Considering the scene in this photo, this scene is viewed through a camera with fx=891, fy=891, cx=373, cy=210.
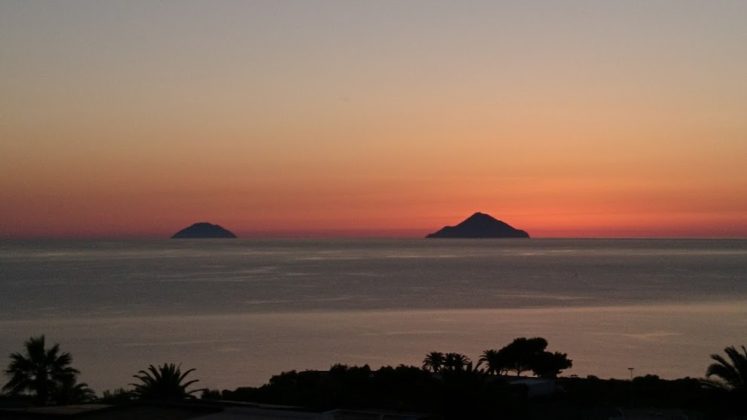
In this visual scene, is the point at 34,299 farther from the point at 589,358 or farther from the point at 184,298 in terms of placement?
the point at 589,358

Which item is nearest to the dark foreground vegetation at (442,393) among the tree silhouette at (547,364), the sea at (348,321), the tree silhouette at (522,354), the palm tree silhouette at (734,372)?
the palm tree silhouette at (734,372)

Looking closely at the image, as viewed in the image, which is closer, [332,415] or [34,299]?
[332,415]

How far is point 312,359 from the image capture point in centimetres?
6844

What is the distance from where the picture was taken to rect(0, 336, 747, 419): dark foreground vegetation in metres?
26.7

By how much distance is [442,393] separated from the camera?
26.3 metres

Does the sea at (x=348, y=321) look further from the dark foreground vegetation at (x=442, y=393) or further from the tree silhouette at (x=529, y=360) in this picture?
the dark foreground vegetation at (x=442, y=393)

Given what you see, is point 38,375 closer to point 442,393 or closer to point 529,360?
point 442,393

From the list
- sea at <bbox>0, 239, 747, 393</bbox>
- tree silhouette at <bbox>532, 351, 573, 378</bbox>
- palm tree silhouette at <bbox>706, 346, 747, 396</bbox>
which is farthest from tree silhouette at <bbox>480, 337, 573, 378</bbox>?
palm tree silhouette at <bbox>706, 346, 747, 396</bbox>

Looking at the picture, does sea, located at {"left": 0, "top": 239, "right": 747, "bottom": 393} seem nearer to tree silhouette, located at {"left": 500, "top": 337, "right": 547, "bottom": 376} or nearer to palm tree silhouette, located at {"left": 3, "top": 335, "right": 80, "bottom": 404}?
tree silhouette, located at {"left": 500, "top": 337, "right": 547, "bottom": 376}

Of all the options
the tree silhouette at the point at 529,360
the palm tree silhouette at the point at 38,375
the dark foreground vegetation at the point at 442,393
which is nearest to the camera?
the dark foreground vegetation at the point at 442,393

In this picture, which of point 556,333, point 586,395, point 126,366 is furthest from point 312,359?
point 586,395

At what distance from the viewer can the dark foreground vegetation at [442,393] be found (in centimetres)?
2666

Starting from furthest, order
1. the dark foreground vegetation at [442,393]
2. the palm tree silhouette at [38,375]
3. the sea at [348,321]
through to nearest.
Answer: the sea at [348,321] < the palm tree silhouette at [38,375] < the dark foreground vegetation at [442,393]

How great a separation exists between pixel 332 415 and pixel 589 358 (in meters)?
52.1
